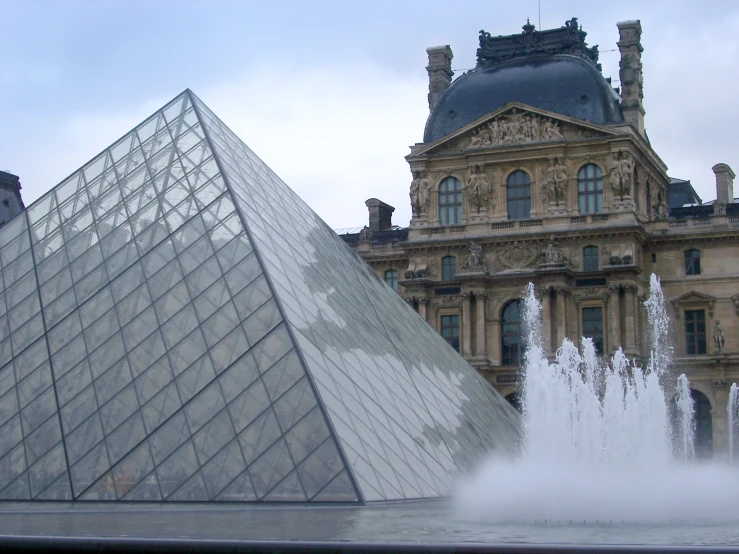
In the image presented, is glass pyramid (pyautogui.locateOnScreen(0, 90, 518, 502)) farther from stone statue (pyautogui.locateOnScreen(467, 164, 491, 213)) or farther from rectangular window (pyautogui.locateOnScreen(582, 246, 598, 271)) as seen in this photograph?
stone statue (pyautogui.locateOnScreen(467, 164, 491, 213))

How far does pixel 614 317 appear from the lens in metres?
48.8

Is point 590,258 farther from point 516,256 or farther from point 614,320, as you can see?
point 516,256

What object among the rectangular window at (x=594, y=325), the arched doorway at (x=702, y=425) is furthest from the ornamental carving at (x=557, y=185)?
the arched doorway at (x=702, y=425)

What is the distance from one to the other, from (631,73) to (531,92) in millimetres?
3990

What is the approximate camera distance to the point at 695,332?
1929 inches

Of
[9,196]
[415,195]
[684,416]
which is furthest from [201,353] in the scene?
[415,195]

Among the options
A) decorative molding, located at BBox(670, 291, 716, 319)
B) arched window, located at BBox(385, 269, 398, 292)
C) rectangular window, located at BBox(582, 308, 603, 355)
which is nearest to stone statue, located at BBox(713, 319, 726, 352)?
decorative molding, located at BBox(670, 291, 716, 319)

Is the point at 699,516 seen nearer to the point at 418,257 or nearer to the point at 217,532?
the point at 217,532

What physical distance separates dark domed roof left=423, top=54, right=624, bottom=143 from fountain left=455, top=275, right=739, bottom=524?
7.23 metres

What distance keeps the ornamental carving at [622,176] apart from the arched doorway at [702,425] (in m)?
7.66

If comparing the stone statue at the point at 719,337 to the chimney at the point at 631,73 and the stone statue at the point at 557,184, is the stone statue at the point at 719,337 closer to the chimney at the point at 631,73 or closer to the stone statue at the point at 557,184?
the stone statue at the point at 557,184

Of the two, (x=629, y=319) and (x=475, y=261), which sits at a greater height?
(x=475, y=261)

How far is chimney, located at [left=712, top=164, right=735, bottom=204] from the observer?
54.9 m

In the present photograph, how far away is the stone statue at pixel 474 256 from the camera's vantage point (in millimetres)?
50406
